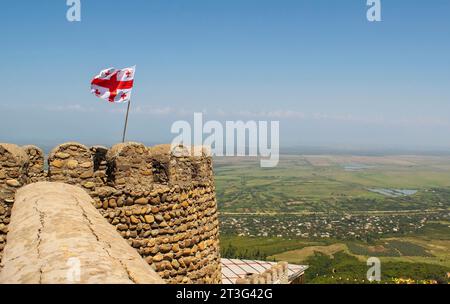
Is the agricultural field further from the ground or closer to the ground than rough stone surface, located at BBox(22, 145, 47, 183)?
closer to the ground

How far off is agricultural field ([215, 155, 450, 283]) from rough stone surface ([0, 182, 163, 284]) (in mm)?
25047

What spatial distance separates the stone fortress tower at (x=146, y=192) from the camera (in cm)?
661

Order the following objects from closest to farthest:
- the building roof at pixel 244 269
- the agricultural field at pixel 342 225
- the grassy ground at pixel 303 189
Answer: the building roof at pixel 244 269, the agricultural field at pixel 342 225, the grassy ground at pixel 303 189

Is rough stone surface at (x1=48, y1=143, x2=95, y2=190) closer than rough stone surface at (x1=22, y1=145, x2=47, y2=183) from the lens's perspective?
Yes

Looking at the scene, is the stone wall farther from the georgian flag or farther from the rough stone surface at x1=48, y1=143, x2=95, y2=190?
the georgian flag

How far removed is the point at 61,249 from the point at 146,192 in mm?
3578

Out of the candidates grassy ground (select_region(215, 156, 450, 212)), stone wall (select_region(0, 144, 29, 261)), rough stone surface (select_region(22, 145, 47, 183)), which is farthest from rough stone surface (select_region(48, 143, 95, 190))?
grassy ground (select_region(215, 156, 450, 212))

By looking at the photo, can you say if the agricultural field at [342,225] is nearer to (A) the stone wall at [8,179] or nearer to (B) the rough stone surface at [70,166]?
(B) the rough stone surface at [70,166]

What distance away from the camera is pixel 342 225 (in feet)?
299

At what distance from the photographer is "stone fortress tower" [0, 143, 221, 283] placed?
6613mm

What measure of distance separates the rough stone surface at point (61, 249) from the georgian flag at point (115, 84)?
4.39 m

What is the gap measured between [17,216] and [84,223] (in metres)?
1.05

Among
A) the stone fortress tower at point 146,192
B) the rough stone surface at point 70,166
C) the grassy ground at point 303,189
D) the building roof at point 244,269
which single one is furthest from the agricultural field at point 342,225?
the rough stone surface at point 70,166

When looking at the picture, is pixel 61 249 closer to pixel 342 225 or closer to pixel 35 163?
pixel 35 163
